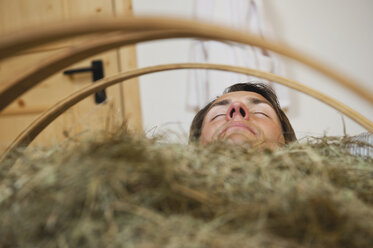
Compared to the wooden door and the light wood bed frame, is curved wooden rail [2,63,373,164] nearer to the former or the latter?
the light wood bed frame

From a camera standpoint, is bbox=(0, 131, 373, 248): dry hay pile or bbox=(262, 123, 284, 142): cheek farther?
bbox=(262, 123, 284, 142): cheek

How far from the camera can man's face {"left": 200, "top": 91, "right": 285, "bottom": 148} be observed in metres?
0.78

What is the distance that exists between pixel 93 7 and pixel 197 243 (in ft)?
5.27

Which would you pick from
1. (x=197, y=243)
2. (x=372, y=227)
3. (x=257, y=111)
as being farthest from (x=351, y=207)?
(x=257, y=111)

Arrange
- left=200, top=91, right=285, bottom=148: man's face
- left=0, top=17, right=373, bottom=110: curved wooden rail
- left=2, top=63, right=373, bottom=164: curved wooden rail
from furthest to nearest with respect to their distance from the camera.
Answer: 1. left=200, top=91, right=285, bottom=148: man's face
2. left=2, top=63, right=373, bottom=164: curved wooden rail
3. left=0, top=17, right=373, bottom=110: curved wooden rail

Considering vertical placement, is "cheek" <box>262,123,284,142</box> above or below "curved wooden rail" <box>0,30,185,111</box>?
below

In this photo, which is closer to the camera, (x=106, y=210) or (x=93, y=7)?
(x=106, y=210)

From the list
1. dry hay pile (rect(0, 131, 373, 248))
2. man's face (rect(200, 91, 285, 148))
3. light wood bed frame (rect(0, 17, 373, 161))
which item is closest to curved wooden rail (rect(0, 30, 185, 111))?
light wood bed frame (rect(0, 17, 373, 161))

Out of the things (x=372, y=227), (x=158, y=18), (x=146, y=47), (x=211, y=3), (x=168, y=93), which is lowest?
(x=372, y=227)

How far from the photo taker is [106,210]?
0.38 m

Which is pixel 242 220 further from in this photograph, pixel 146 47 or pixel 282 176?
pixel 146 47

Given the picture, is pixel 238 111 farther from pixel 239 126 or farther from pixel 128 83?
pixel 128 83

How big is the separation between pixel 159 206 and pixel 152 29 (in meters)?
0.20

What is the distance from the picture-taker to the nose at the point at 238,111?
83cm
